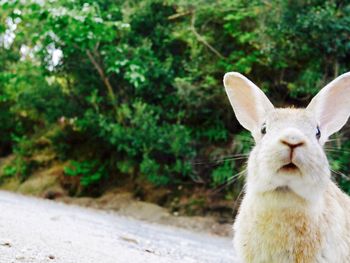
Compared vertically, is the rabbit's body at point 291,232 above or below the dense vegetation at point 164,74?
below

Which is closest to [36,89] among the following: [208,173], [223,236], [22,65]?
[22,65]

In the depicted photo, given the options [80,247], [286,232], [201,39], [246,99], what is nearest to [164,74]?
[201,39]

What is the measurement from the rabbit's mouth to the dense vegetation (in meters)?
4.96

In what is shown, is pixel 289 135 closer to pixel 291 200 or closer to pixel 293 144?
pixel 293 144

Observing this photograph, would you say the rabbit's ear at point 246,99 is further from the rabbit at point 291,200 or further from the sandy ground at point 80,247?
the sandy ground at point 80,247

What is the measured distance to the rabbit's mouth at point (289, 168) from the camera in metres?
2.99

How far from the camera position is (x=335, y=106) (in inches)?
147

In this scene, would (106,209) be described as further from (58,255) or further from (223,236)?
(58,255)

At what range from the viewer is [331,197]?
11.5 feet

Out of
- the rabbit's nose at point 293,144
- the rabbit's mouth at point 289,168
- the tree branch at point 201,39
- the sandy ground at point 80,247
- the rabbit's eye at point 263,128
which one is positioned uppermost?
the tree branch at point 201,39

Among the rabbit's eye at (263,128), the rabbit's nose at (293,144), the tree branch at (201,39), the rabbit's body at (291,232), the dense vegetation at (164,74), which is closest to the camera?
the rabbit's nose at (293,144)

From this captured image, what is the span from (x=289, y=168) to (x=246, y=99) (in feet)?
3.19

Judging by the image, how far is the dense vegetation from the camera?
895 cm

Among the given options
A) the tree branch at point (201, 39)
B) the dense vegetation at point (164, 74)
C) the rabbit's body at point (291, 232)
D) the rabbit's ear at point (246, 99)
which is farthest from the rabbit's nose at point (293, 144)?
the tree branch at point (201, 39)
